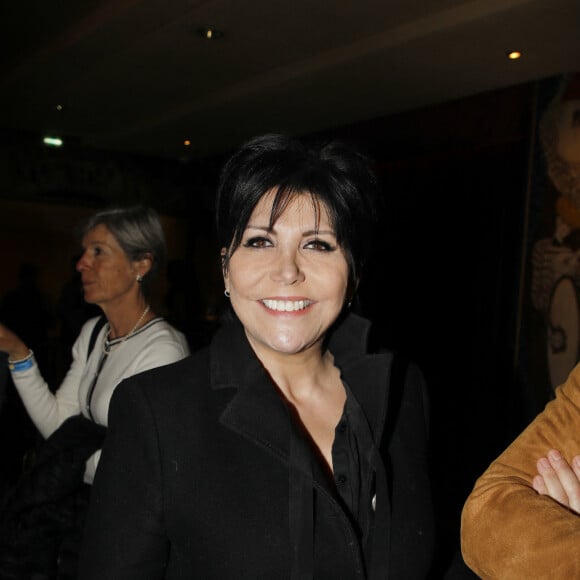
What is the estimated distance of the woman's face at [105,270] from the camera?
88.0 inches

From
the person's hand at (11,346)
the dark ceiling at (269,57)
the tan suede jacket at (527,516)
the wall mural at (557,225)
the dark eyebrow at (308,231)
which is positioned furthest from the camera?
the wall mural at (557,225)

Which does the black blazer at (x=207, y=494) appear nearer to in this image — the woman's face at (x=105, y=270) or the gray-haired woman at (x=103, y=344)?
the gray-haired woman at (x=103, y=344)

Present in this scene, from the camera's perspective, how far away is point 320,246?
1.28 m

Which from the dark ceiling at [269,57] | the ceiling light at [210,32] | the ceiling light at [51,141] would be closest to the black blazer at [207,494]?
the dark ceiling at [269,57]

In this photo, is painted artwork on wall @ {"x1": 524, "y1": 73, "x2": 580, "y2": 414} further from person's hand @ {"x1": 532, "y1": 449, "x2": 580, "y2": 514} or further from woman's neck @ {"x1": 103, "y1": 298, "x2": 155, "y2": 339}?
person's hand @ {"x1": 532, "y1": 449, "x2": 580, "y2": 514}

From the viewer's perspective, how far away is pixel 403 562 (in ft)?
4.03

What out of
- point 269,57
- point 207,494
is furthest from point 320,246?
point 269,57

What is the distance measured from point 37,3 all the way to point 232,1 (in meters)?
1.72

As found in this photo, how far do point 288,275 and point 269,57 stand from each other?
406 centimetres

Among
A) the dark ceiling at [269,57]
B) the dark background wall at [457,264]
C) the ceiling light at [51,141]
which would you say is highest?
the dark ceiling at [269,57]

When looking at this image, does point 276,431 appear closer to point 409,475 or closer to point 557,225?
point 409,475

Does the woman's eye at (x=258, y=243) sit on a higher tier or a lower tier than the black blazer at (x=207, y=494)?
higher

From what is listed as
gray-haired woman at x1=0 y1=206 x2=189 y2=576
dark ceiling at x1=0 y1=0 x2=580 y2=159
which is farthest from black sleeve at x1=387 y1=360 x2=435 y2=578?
dark ceiling at x1=0 y1=0 x2=580 y2=159

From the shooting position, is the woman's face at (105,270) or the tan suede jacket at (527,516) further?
the woman's face at (105,270)
